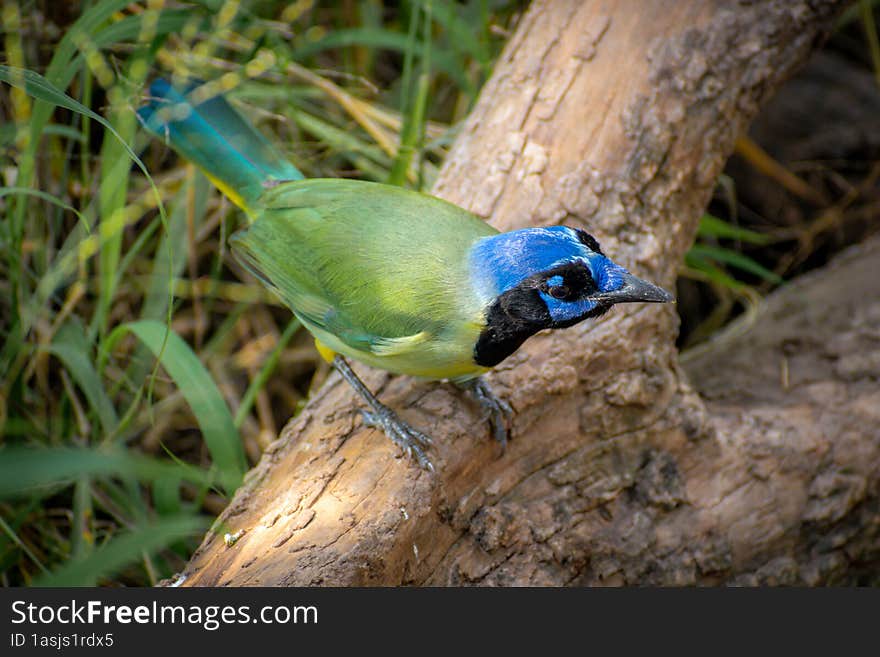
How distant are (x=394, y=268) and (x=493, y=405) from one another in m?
0.46

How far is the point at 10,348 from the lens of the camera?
3.02 meters

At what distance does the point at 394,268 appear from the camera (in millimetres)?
2516

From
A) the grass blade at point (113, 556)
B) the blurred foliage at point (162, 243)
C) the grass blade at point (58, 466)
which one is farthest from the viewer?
the blurred foliage at point (162, 243)

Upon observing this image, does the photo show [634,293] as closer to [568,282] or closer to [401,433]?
[568,282]

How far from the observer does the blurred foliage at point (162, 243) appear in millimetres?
2859

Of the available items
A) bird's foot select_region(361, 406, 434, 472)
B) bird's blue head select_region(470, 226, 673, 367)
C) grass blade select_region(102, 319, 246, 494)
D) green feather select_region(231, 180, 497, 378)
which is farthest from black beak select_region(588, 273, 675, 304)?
grass blade select_region(102, 319, 246, 494)

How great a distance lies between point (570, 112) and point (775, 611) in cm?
156

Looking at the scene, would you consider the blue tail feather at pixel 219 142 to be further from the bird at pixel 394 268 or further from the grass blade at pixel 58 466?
the grass blade at pixel 58 466

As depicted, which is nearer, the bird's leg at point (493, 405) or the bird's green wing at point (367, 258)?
the bird's green wing at point (367, 258)

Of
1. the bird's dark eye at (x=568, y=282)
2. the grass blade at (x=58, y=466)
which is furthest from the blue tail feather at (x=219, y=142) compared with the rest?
the grass blade at (x=58, y=466)

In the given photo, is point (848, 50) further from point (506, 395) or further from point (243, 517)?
point (243, 517)

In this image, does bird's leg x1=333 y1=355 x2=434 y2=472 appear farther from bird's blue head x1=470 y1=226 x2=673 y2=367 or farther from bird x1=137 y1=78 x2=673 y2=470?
bird's blue head x1=470 y1=226 x2=673 y2=367

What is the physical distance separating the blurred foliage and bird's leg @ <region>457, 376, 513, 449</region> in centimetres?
66

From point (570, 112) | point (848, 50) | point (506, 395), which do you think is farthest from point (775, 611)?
point (848, 50)
